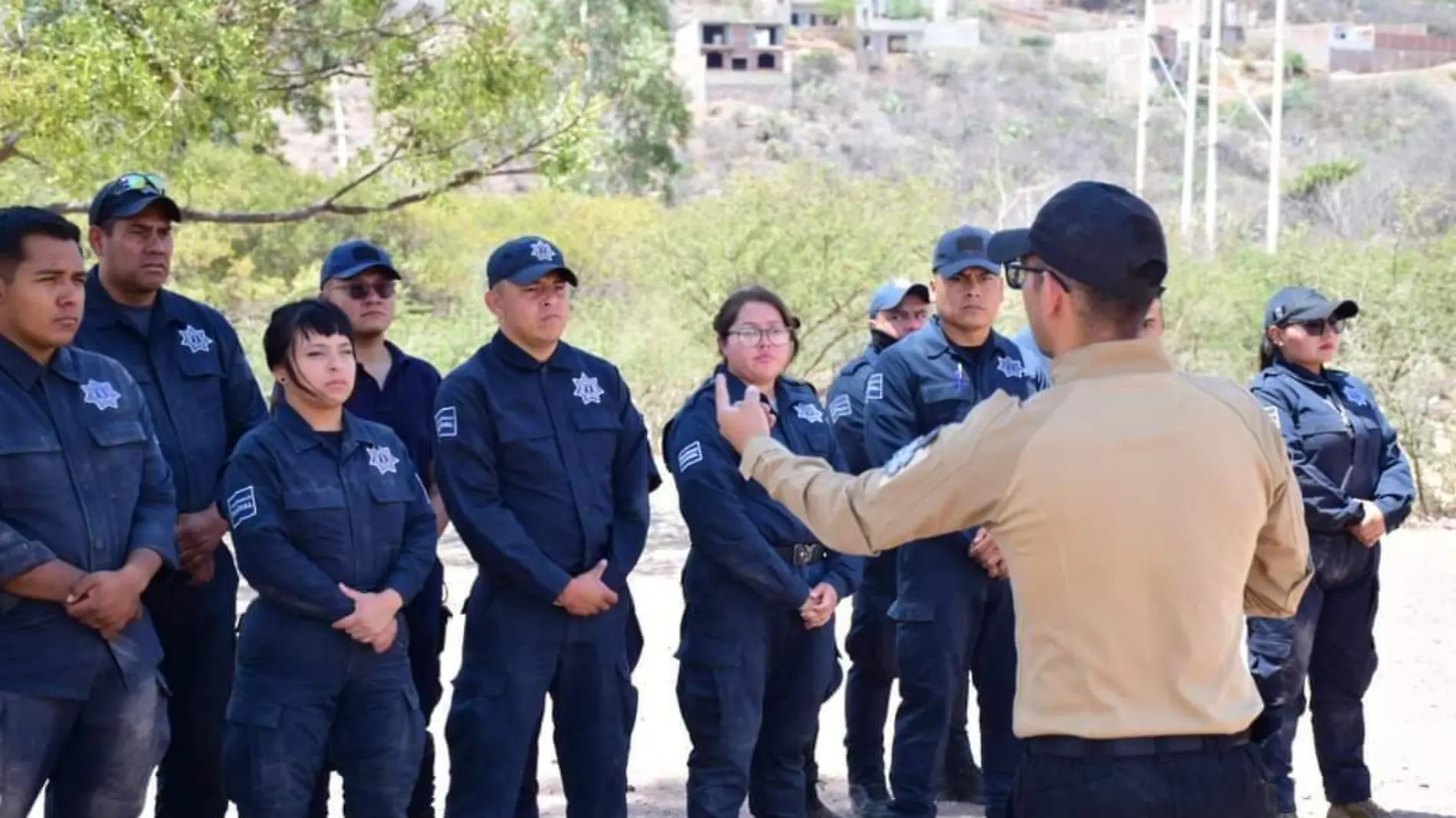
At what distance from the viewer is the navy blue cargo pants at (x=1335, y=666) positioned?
6.66 metres

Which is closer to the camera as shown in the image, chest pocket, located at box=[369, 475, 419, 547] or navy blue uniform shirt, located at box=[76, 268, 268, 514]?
chest pocket, located at box=[369, 475, 419, 547]

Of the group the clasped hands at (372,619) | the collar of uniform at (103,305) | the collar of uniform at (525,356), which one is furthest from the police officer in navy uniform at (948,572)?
the collar of uniform at (103,305)

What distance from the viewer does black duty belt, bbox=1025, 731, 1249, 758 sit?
326 cm

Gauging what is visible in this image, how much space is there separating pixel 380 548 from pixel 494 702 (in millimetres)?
639

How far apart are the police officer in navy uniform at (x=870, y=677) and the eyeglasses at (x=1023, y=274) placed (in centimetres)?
314

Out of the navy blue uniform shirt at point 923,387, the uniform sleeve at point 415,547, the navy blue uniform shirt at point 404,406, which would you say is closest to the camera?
the uniform sleeve at point 415,547

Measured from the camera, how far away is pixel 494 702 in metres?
5.51

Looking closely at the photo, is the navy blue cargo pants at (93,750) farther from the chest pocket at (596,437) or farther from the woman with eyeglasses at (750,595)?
the woman with eyeglasses at (750,595)

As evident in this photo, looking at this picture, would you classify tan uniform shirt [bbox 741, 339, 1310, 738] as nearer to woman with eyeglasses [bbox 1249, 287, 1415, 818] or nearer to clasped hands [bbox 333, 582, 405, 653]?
clasped hands [bbox 333, 582, 405, 653]

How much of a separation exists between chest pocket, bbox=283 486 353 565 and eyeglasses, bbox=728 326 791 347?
1548 mm

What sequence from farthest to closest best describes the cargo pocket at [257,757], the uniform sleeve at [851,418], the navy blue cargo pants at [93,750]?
the uniform sleeve at [851,418] → the cargo pocket at [257,757] → the navy blue cargo pants at [93,750]

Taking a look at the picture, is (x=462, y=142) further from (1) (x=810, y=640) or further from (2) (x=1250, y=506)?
(2) (x=1250, y=506)

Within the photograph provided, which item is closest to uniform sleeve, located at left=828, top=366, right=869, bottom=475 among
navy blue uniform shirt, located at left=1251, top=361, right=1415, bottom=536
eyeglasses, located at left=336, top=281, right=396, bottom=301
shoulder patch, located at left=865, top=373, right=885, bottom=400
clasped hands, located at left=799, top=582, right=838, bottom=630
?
shoulder patch, located at left=865, top=373, right=885, bottom=400

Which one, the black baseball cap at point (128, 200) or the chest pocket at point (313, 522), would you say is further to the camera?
the black baseball cap at point (128, 200)
